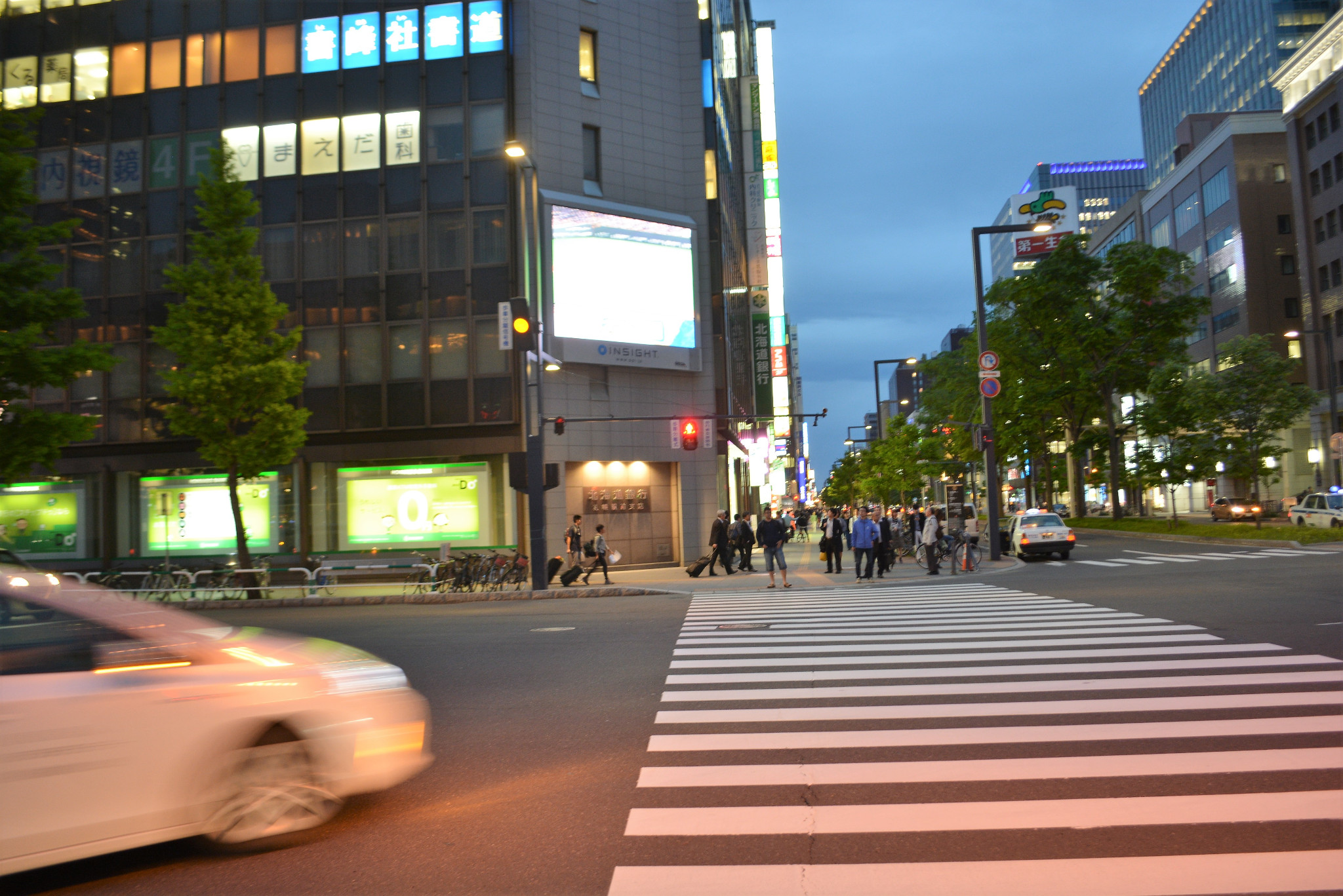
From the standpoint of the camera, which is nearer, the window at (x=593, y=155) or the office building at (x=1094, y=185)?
the window at (x=593, y=155)

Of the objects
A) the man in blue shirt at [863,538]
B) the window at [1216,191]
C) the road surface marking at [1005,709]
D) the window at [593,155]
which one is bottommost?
the road surface marking at [1005,709]

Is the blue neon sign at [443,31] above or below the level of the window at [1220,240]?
below

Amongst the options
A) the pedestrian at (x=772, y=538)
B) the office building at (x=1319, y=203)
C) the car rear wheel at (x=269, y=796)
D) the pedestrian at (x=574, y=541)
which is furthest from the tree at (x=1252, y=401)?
the car rear wheel at (x=269, y=796)

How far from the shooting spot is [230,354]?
83.7 ft

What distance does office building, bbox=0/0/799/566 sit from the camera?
3095 centimetres

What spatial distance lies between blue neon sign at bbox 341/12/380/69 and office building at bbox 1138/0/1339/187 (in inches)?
3022

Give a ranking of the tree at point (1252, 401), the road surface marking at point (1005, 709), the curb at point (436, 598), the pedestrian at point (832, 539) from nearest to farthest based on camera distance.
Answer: the road surface marking at point (1005, 709) < the curb at point (436, 598) < the pedestrian at point (832, 539) < the tree at point (1252, 401)

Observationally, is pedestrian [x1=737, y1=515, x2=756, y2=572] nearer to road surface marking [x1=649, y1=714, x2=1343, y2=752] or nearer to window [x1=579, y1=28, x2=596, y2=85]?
window [x1=579, y1=28, x2=596, y2=85]

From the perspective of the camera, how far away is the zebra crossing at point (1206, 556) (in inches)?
1029

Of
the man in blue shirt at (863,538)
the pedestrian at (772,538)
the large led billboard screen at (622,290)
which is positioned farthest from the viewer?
the large led billboard screen at (622,290)

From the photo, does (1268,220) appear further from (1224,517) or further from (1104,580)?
(1104,580)

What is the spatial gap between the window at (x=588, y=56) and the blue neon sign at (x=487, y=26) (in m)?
2.94

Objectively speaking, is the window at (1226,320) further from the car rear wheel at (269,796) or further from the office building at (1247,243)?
the car rear wheel at (269,796)

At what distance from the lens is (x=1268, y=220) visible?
232 feet
